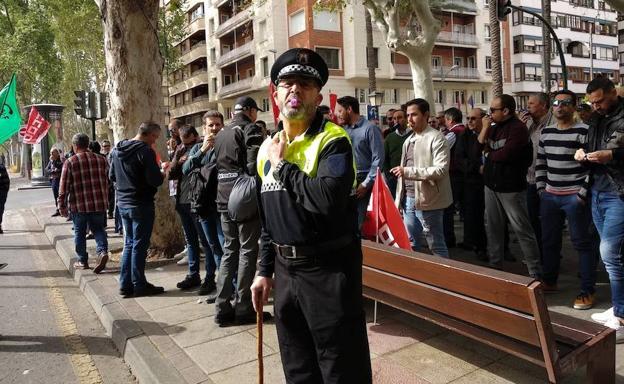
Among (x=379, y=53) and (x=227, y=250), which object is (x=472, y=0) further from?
(x=227, y=250)

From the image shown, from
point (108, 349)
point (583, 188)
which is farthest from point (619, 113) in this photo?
point (108, 349)

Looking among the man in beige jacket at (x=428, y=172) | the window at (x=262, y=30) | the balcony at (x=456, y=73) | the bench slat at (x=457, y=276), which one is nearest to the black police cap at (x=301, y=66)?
the bench slat at (x=457, y=276)

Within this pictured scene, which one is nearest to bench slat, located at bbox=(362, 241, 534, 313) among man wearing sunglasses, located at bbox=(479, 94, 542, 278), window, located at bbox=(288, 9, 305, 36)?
man wearing sunglasses, located at bbox=(479, 94, 542, 278)

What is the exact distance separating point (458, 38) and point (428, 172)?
45962mm

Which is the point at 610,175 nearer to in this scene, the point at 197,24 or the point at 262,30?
the point at 262,30

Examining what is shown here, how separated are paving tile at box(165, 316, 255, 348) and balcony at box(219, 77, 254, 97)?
4126 cm

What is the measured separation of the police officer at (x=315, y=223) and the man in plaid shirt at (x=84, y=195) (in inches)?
216

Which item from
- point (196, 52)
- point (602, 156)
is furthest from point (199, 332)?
point (196, 52)

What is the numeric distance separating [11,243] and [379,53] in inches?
1433

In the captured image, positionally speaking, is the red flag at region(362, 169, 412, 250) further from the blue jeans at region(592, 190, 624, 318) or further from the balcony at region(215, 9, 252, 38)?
the balcony at region(215, 9, 252, 38)

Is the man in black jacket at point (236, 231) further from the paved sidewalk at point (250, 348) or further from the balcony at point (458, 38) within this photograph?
the balcony at point (458, 38)

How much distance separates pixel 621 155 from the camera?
393 cm

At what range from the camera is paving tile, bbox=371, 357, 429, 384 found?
3.48 meters

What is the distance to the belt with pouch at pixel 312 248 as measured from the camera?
2.39 m
